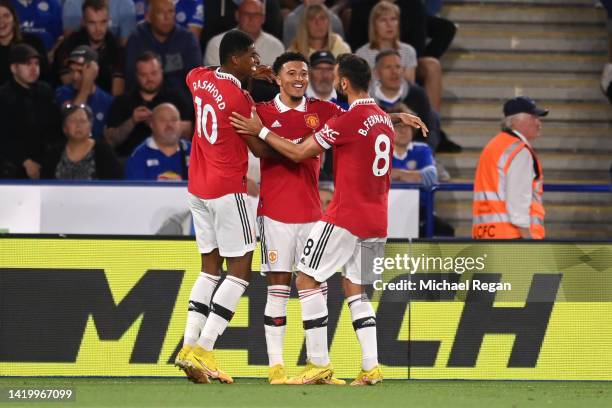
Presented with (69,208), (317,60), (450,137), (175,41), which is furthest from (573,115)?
(69,208)

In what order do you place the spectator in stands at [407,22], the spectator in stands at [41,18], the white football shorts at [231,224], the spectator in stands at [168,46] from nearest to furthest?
the white football shorts at [231,224] → the spectator in stands at [168,46] → the spectator in stands at [41,18] → the spectator in stands at [407,22]

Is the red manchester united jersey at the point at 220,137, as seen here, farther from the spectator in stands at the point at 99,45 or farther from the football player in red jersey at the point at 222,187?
the spectator in stands at the point at 99,45

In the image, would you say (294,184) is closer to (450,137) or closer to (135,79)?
(135,79)

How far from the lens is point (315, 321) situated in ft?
31.1

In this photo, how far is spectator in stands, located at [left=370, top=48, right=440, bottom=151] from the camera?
13.8 m

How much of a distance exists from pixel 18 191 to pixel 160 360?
2251mm

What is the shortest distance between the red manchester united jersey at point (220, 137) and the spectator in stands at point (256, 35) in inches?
177

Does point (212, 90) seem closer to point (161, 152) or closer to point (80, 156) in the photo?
point (161, 152)

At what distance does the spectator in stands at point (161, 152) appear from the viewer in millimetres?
12852

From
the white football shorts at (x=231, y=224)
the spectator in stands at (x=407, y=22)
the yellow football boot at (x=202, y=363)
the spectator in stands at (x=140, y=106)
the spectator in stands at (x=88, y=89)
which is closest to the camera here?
the yellow football boot at (x=202, y=363)

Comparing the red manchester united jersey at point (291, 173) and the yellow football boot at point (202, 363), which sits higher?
the red manchester united jersey at point (291, 173)

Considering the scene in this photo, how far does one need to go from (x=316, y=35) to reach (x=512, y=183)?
3.38 m

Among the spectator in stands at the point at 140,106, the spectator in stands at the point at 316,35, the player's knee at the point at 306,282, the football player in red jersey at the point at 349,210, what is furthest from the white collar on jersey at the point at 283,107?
the spectator in stands at the point at 316,35

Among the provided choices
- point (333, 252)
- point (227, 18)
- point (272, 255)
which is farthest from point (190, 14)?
point (333, 252)
